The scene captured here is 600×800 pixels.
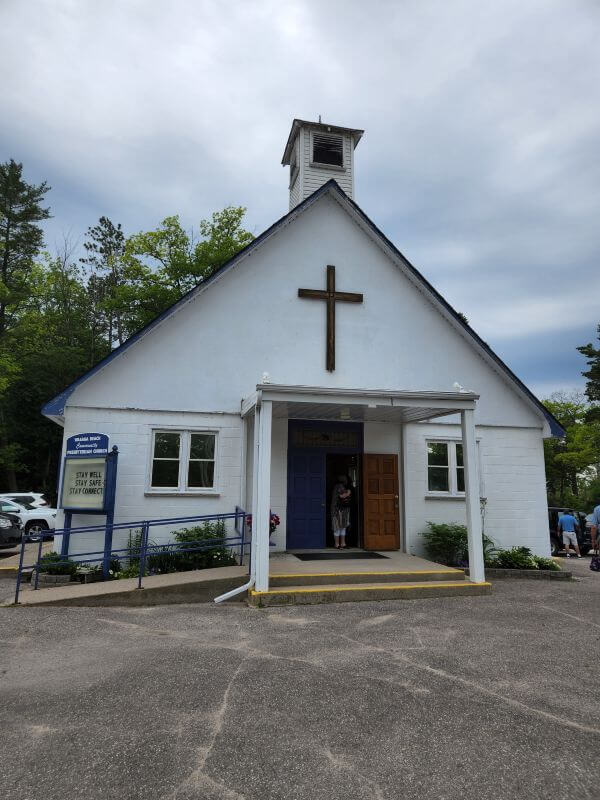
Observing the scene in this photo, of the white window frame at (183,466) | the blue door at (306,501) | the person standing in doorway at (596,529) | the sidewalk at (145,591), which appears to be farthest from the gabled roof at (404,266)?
the blue door at (306,501)

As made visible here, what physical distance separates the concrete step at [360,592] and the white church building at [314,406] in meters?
2.64

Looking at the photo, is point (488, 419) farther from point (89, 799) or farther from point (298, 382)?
point (89, 799)

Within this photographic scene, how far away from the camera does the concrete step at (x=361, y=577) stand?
891cm

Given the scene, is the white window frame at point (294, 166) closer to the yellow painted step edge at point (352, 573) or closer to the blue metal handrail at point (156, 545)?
the blue metal handrail at point (156, 545)

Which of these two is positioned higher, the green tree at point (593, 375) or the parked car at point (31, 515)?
the green tree at point (593, 375)

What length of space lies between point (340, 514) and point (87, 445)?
6.08m

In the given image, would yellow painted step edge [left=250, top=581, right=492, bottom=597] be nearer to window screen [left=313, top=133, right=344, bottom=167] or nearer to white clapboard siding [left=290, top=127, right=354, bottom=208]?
white clapboard siding [left=290, top=127, right=354, bottom=208]

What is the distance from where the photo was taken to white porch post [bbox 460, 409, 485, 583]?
31.1 ft

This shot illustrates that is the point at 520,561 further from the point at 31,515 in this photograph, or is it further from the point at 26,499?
the point at 26,499

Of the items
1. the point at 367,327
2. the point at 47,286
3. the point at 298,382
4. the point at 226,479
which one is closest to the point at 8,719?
the point at 226,479

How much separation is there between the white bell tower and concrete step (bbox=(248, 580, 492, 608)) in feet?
34.9

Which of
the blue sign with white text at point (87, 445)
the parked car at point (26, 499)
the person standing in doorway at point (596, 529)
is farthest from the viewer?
the parked car at point (26, 499)

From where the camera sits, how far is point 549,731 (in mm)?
4145

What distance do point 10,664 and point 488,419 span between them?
10934 millimetres
